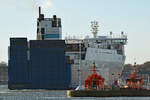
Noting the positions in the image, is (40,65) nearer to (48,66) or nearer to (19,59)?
(48,66)

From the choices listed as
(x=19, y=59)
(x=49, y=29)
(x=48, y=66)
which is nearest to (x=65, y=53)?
(x=48, y=66)

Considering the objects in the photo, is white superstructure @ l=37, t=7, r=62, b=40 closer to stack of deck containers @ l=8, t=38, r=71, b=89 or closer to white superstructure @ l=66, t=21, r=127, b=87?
white superstructure @ l=66, t=21, r=127, b=87

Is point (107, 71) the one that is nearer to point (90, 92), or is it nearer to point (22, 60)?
point (22, 60)

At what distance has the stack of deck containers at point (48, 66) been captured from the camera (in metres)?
111

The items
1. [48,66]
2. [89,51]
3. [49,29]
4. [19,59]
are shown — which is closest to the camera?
[48,66]

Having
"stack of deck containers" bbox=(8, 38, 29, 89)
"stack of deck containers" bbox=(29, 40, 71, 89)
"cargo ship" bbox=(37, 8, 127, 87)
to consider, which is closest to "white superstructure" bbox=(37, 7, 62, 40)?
"cargo ship" bbox=(37, 8, 127, 87)

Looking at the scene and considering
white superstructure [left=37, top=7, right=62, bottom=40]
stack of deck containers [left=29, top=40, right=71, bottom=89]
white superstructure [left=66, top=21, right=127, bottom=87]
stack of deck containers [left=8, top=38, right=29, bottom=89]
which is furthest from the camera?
white superstructure [left=37, top=7, right=62, bottom=40]

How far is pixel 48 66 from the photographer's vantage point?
111 meters

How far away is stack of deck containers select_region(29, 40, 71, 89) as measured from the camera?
111312 mm

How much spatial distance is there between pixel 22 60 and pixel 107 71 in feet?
68.7

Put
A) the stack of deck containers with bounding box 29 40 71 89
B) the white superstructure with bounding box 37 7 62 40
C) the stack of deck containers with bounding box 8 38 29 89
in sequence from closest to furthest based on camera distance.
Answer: the stack of deck containers with bounding box 29 40 71 89 → the stack of deck containers with bounding box 8 38 29 89 → the white superstructure with bounding box 37 7 62 40

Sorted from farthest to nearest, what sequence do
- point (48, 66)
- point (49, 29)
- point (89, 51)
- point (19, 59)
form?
1. point (49, 29)
2. point (89, 51)
3. point (19, 59)
4. point (48, 66)

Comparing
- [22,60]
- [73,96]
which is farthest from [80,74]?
[73,96]

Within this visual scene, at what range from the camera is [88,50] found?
117m
